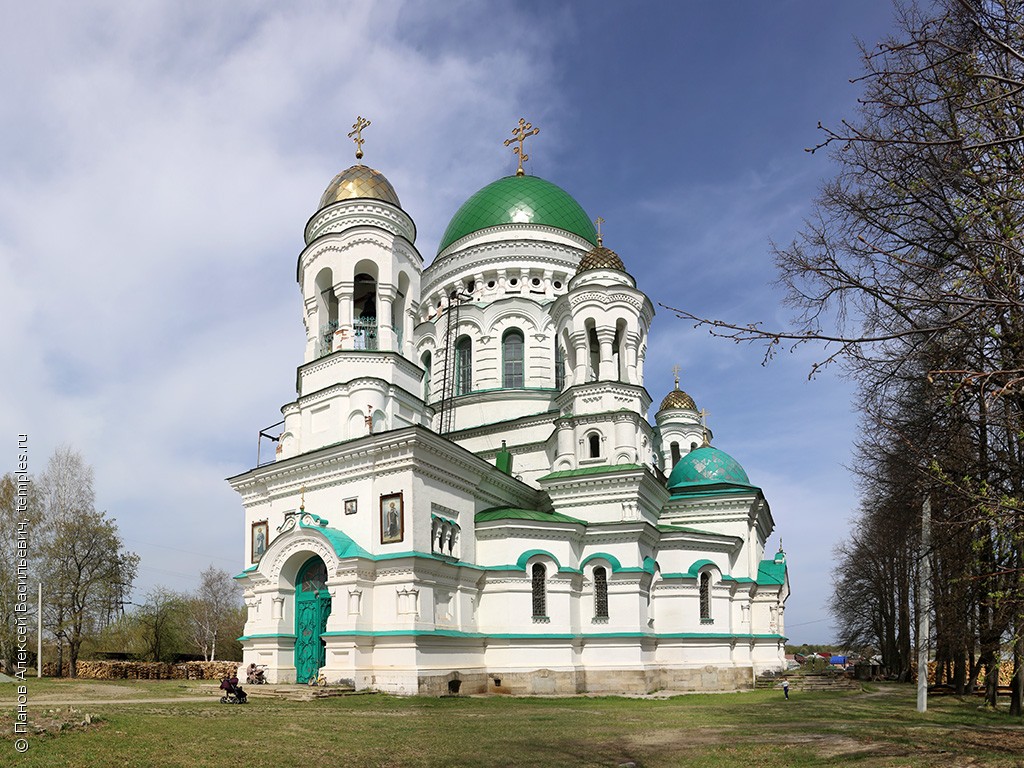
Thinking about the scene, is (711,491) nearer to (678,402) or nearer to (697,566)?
(697,566)

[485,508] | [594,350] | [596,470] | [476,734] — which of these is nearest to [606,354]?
[594,350]

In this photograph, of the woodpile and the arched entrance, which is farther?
the woodpile

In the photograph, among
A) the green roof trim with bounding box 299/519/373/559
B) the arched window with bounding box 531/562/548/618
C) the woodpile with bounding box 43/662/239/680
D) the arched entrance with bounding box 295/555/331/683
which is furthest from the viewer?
the woodpile with bounding box 43/662/239/680

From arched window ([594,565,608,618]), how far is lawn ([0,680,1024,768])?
5.44 m

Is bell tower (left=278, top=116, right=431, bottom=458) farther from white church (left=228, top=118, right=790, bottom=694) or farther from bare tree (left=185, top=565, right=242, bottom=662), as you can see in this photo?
bare tree (left=185, top=565, right=242, bottom=662)

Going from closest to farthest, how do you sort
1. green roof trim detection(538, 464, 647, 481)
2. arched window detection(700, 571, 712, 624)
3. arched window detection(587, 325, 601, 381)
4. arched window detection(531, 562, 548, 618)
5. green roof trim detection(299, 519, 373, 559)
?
1. green roof trim detection(299, 519, 373, 559)
2. arched window detection(531, 562, 548, 618)
3. green roof trim detection(538, 464, 647, 481)
4. arched window detection(700, 571, 712, 624)
5. arched window detection(587, 325, 601, 381)

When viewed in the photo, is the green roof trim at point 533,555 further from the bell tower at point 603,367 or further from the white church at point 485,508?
the bell tower at point 603,367

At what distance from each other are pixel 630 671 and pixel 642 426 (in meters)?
7.70

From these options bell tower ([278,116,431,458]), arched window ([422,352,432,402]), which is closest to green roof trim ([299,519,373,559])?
bell tower ([278,116,431,458])

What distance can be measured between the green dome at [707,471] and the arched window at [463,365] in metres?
8.80

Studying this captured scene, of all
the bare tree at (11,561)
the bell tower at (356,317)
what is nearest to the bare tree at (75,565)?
the bare tree at (11,561)

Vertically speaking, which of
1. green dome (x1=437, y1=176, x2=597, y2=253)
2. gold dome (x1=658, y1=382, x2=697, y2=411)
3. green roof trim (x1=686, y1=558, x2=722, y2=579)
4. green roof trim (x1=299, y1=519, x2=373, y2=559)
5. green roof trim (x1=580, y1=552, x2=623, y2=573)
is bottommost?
green roof trim (x1=686, y1=558, x2=722, y2=579)

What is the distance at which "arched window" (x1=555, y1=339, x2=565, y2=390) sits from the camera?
3200 centimetres

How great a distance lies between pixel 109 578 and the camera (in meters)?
33.1
